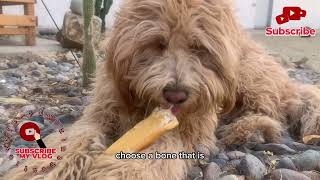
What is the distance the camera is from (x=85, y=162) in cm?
281

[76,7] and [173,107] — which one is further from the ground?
[76,7]

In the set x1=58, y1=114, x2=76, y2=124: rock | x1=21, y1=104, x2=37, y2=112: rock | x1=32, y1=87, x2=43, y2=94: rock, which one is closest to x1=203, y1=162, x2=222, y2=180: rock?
x1=58, y1=114, x2=76, y2=124: rock

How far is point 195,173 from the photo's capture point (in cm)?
312

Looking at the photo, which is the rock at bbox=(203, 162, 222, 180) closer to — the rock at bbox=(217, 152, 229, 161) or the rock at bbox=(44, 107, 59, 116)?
the rock at bbox=(217, 152, 229, 161)

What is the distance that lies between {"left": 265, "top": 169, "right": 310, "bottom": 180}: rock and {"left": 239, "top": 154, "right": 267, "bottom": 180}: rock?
0.06 m

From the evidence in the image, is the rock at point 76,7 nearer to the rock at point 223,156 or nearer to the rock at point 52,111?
the rock at point 52,111

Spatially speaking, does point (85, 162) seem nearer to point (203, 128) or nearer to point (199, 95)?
point (199, 95)

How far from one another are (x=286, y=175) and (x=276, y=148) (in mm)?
670

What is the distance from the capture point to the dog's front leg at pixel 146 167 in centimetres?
A: 267

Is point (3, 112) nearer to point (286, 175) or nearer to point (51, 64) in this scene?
point (286, 175)

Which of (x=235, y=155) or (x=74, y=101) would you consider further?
(x=74, y=101)

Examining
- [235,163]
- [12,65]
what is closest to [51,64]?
[12,65]

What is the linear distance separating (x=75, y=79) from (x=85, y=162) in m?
3.04

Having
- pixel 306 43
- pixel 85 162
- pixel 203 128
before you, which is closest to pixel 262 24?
pixel 306 43
